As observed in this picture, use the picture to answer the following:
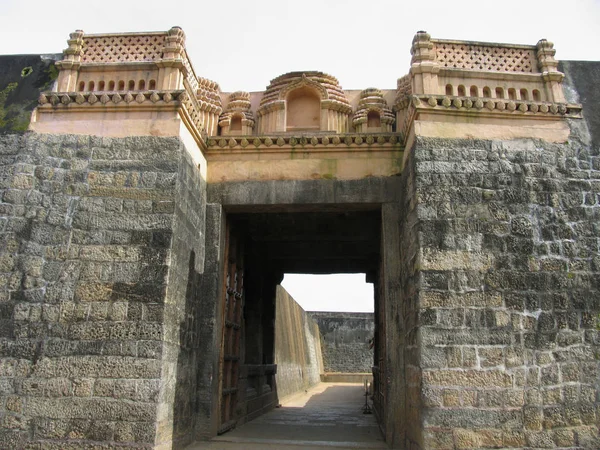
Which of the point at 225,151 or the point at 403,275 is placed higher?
the point at 225,151

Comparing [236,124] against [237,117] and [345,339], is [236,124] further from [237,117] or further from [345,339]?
[345,339]

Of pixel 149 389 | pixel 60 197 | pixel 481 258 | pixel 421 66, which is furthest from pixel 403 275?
pixel 60 197

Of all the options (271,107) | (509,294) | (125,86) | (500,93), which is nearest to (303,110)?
(271,107)

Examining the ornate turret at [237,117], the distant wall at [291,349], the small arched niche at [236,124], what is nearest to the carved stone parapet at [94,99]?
the ornate turret at [237,117]

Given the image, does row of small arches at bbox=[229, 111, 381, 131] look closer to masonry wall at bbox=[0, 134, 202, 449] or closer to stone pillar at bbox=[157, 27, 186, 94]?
stone pillar at bbox=[157, 27, 186, 94]

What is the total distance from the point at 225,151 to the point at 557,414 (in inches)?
170

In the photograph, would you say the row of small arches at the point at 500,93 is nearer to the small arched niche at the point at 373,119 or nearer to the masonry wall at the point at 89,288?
the small arched niche at the point at 373,119

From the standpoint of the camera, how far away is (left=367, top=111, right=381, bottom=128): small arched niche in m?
6.14

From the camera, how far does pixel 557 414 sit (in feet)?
13.7

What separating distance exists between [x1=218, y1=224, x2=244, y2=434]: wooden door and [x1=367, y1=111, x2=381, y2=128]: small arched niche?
7.10 ft

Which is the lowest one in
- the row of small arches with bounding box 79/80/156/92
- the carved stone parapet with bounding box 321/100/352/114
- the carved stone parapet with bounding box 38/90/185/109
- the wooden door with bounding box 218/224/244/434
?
the wooden door with bounding box 218/224/244/434

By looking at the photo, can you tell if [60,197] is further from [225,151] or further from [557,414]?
[557,414]

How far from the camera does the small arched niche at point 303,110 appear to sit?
625cm

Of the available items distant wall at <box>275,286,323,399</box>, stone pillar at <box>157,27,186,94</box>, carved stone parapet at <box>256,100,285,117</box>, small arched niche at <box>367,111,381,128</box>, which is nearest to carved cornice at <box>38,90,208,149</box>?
stone pillar at <box>157,27,186,94</box>
